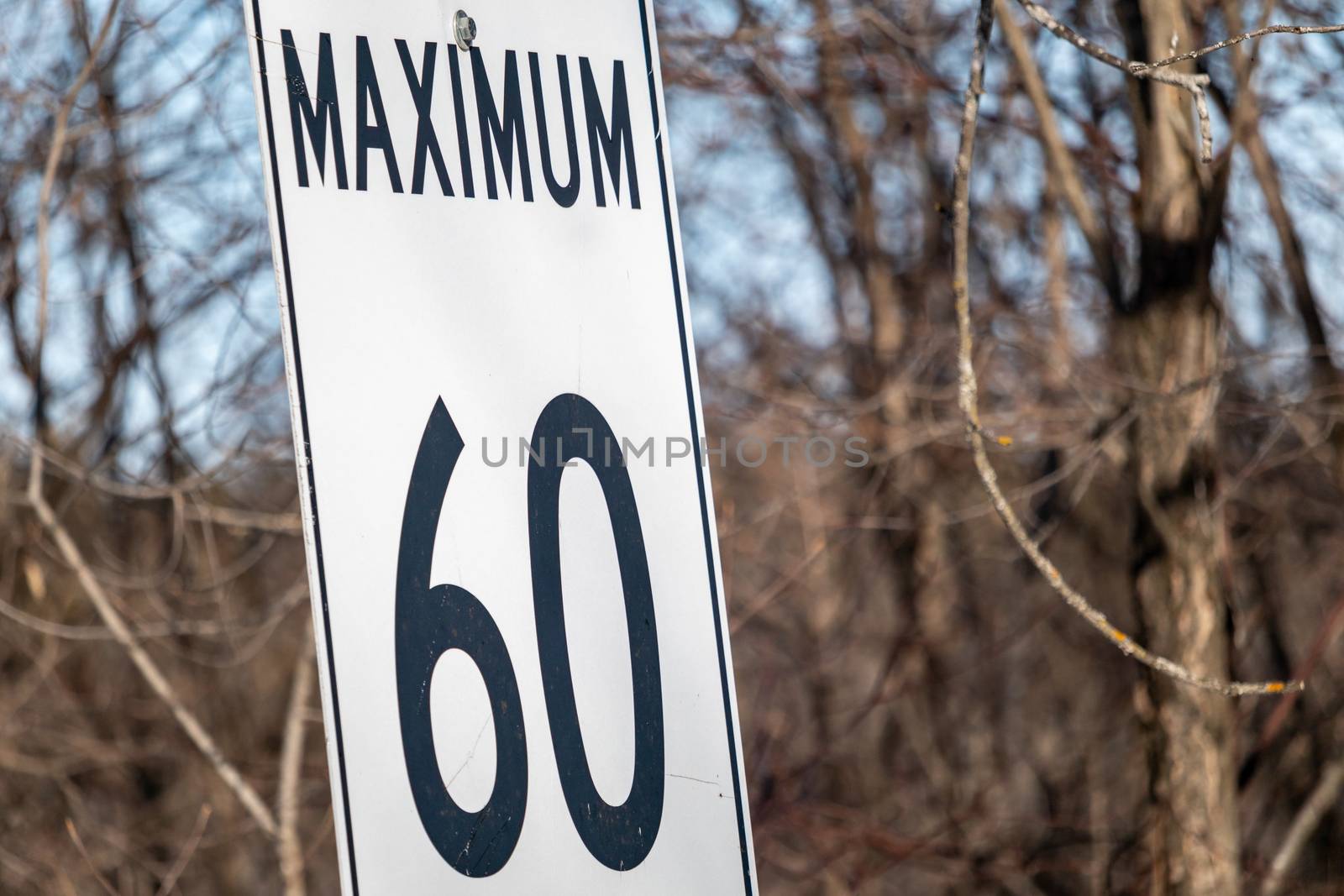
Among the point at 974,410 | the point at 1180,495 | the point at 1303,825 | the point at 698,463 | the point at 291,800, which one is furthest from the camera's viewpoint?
the point at 1303,825

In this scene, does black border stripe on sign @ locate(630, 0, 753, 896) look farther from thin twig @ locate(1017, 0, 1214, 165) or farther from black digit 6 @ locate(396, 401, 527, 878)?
thin twig @ locate(1017, 0, 1214, 165)

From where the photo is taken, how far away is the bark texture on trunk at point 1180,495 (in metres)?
2.74

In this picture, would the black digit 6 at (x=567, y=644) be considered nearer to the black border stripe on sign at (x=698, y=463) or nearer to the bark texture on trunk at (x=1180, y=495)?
the black border stripe on sign at (x=698, y=463)

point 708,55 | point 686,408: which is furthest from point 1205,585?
point 708,55

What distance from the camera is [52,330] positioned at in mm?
5320

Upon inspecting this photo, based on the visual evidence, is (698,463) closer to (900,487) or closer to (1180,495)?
(1180,495)

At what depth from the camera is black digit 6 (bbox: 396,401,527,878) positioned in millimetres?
882

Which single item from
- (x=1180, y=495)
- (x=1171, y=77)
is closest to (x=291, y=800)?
(x=1180, y=495)

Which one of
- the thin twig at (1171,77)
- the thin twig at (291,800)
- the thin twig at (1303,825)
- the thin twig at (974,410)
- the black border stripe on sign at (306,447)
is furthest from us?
the thin twig at (1303,825)

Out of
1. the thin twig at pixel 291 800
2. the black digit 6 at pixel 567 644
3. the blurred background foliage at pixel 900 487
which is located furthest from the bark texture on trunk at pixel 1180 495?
the thin twig at pixel 291 800

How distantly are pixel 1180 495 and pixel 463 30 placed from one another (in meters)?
2.21

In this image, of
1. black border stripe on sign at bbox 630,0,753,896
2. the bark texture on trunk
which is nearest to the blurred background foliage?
the bark texture on trunk

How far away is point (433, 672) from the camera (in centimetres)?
91

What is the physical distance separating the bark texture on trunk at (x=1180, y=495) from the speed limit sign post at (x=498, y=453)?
1991 millimetres
